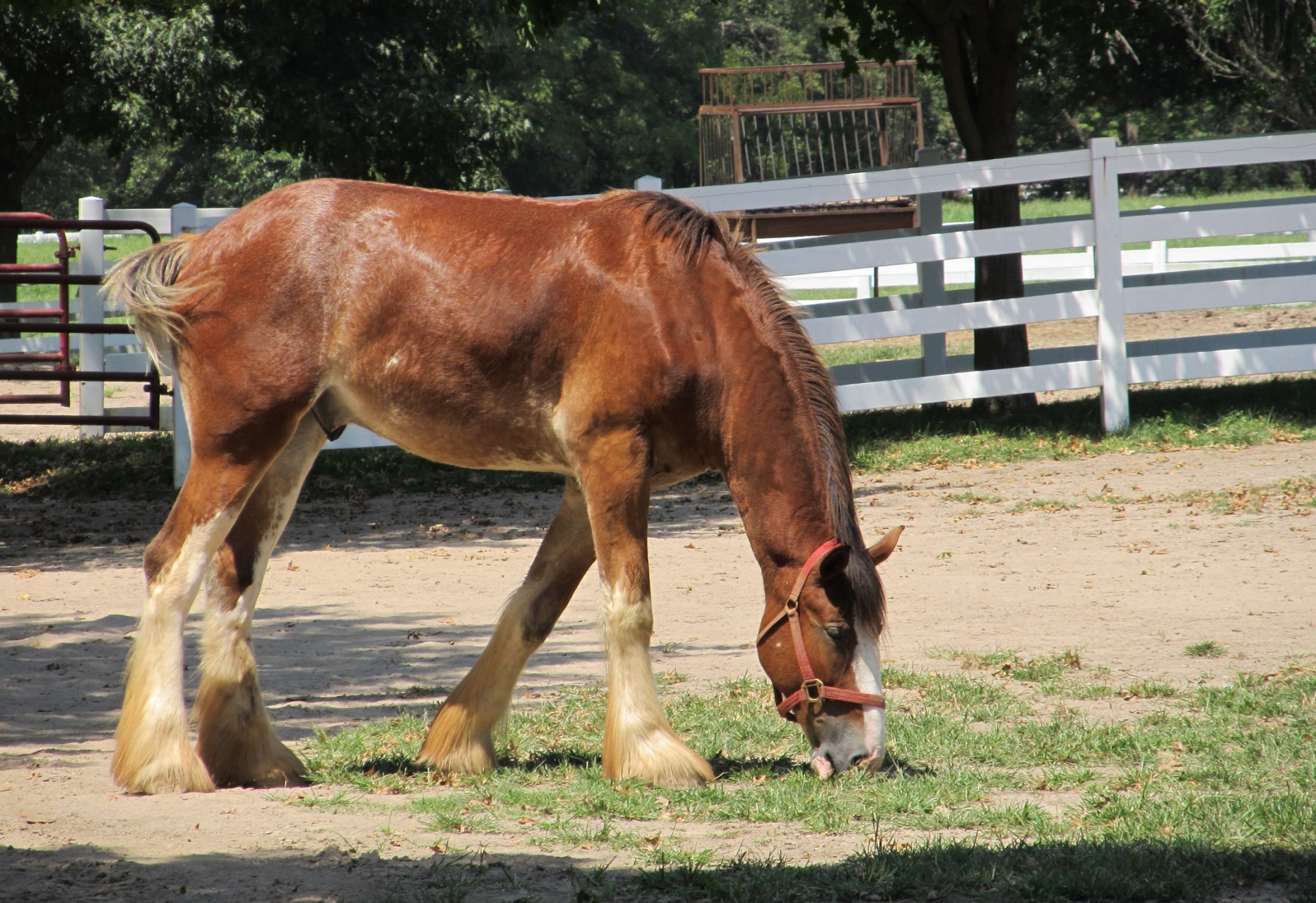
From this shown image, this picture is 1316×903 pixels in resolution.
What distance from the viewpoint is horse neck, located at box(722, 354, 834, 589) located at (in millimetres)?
4348

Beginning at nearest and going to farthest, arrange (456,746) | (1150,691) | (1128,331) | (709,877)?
(709,877)
(456,746)
(1150,691)
(1128,331)

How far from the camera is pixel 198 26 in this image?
16.2 meters

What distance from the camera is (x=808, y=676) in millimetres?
4277

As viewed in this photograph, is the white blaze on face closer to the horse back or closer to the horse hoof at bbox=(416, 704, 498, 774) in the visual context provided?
the horse back

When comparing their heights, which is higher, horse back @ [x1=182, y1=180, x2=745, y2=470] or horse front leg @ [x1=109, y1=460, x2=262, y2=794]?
horse back @ [x1=182, y1=180, x2=745, y2=470]

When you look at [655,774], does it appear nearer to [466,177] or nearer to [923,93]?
[466,177]

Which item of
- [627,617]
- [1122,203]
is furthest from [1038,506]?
[1122,203]

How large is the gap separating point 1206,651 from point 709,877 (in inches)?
140

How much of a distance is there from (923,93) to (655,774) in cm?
4908

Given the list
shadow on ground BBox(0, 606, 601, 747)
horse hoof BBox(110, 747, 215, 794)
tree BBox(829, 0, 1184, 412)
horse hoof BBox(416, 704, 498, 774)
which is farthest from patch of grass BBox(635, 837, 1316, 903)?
tree BBox(829, 0, 1184, 412)

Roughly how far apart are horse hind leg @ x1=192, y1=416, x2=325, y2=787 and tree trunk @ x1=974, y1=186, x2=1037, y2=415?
29.3ft

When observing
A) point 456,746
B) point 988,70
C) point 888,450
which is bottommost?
point 888,450

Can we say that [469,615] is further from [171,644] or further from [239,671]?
[171,644]

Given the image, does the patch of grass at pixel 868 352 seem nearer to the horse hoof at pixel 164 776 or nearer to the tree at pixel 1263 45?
the tree at pixel 1263 45
